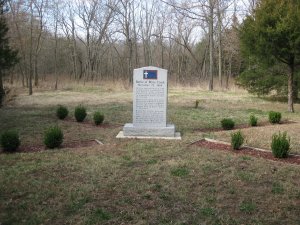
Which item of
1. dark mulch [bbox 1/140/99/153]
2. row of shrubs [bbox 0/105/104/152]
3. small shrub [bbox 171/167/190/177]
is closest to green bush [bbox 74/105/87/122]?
dark mulch [bbox 1/140/99/153]

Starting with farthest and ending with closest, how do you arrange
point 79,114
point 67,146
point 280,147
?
point 79,114, point 67,146, point 280,147

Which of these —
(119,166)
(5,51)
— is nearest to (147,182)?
(119,166)

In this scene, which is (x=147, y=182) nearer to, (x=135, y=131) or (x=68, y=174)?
(x=68, y=174)

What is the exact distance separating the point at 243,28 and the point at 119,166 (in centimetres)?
1050

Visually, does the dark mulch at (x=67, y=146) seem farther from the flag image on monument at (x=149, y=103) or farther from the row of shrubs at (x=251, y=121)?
the row of shrubs at (x=251, y=121)

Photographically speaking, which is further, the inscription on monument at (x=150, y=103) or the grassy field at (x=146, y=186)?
the inscription on monument at (x=150, y=103)

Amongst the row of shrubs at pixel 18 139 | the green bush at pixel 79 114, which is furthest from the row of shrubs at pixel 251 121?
the row of shrubs at pixel 18 139

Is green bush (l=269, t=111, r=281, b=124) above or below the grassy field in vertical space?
above

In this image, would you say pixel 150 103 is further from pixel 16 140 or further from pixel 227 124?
pixel 16 140

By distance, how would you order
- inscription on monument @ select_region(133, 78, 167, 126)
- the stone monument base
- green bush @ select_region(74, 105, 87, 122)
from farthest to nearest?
green bush @ select_region(74, 105, 87, 122) → inscription on monument @ select_region(133, 78, 167, 126) → the stone monument base

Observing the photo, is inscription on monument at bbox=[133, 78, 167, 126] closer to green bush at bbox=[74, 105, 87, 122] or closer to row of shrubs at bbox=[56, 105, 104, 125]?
row of shrubs at bbox=[56, 105, 104, 125]

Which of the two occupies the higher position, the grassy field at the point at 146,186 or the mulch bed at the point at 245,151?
the mulch bed at the point at 245,151

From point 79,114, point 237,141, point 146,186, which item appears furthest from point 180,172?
point 79,114

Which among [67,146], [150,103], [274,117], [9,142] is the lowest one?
[67,146]
